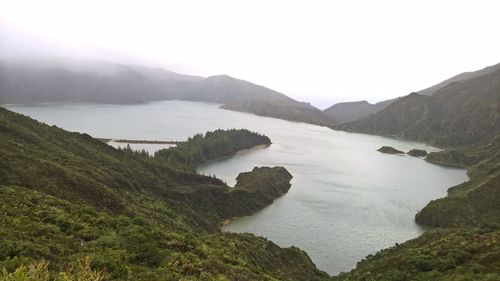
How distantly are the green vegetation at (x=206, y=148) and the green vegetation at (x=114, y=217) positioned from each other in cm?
2959

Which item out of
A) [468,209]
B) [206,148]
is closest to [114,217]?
[468,209]

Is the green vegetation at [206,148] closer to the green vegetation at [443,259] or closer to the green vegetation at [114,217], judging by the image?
the green vegetation at [114,217]

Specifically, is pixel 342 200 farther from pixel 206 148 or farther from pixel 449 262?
pixel 206 148

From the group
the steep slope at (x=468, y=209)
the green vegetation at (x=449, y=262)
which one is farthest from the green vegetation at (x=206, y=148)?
the green vegetation at (x=449, y=262)

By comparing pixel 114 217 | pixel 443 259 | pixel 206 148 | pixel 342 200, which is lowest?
pixel 342 200

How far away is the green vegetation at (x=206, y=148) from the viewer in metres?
125

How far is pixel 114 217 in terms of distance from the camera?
40.8m

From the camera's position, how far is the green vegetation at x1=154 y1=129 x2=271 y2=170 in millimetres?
125000

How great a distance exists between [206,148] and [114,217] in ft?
359

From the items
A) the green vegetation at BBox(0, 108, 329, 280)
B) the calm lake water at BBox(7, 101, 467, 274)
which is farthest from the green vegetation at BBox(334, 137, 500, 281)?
the calm lake water at BBox(7, 101, 467, 274)

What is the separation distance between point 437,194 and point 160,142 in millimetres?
115880

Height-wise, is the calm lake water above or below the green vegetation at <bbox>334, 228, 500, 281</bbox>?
below

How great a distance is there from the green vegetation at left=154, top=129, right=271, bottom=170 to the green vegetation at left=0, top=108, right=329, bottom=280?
29594 millimetres

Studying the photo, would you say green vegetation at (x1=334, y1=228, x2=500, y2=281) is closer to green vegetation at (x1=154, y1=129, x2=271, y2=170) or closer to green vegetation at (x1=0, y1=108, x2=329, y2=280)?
green vegetation at (x1=0, y1=108, x2=329, y2=280)
